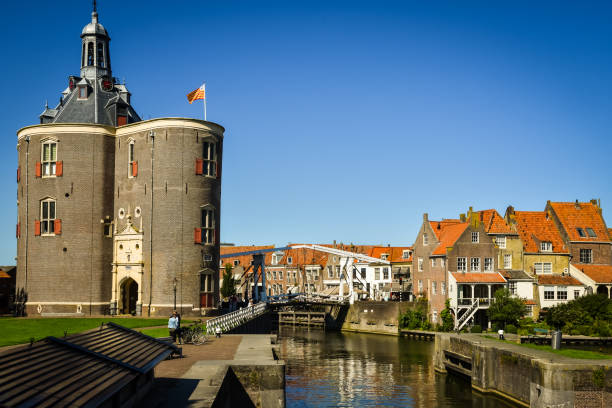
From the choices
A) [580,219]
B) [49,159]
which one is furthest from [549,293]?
[49,159]

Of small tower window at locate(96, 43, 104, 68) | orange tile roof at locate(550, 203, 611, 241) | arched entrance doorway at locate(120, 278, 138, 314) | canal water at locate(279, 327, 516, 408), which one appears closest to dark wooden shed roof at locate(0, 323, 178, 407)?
canal water at locate(279, 327, 516, 408)

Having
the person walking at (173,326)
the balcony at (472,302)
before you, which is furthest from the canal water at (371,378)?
the person walking at (173,326)

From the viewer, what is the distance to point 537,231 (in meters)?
68.4

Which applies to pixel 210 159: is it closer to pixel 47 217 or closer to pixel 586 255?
pixel 47 217

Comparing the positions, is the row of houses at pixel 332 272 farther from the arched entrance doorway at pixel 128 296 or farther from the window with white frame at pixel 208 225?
the window with white frame at pixel 208 225

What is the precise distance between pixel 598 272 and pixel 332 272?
131ft

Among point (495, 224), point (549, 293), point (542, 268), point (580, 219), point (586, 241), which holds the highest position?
point (580, 219)

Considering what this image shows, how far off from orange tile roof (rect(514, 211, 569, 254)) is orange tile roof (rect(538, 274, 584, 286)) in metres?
3.06

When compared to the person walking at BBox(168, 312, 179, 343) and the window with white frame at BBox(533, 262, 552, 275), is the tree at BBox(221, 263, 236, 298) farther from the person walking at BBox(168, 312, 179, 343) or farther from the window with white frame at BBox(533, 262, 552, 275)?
the person walking at BBox(168, 312, 179, 343)

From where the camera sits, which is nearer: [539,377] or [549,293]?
[539,377]

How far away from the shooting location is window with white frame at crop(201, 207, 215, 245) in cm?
5081

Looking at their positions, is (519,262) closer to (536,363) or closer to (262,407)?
(536,363)

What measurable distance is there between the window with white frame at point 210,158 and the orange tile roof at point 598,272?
130ft

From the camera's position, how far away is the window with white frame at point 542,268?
6606cm
